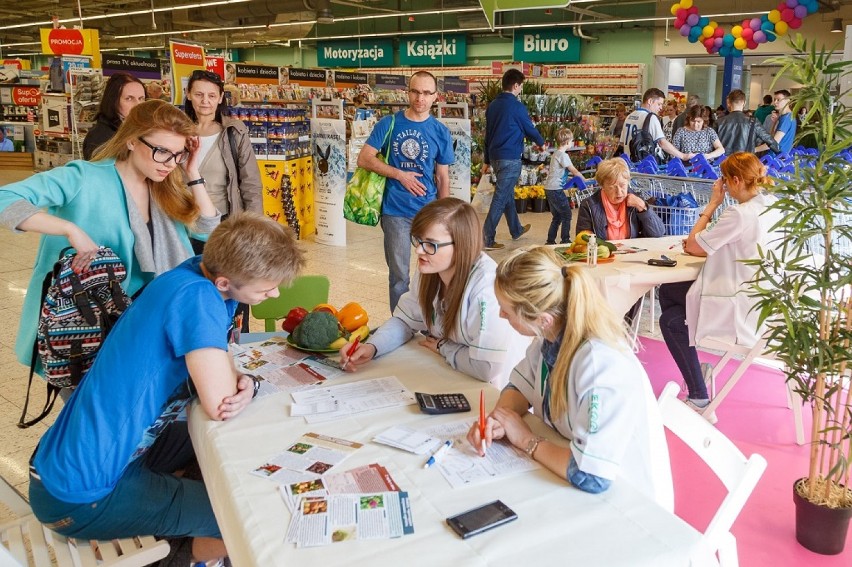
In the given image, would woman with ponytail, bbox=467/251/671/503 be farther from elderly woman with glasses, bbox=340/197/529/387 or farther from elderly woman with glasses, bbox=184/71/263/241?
elderly woman with glasses, bbox=184/71/263/241

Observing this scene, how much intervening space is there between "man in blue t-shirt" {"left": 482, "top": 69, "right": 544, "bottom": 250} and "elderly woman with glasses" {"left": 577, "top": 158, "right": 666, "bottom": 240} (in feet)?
9.64

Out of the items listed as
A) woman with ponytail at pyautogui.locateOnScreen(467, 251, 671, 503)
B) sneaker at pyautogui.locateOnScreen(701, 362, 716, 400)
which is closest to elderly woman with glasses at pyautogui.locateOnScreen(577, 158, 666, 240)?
sneaker at pyautogui.locateOnScreen(701, 362, 716, 400)

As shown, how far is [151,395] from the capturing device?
6.24 feet

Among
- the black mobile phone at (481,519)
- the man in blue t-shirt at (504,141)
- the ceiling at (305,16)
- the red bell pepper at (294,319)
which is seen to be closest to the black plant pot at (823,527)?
the black mobile phone at (481,519)

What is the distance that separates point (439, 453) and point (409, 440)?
0.36 feet

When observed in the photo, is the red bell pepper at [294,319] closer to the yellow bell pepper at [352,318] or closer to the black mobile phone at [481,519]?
the yellow bell pepper at [352,318]

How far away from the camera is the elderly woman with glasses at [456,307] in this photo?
2279 millimetres

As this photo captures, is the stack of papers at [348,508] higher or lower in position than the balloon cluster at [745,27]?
lower

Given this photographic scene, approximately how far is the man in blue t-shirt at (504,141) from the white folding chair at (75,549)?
20.0 feet

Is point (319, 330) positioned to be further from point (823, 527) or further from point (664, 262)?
point (664, 262)

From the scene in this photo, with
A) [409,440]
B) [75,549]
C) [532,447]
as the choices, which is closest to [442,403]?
[409,440]

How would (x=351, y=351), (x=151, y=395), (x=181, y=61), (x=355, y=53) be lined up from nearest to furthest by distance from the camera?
1. (x=151, y=395)
2. (x=351, y=351)
3. (x=181, y=61)
4. (x=355, y=53)

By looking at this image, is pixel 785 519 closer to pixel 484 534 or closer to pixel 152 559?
→ pixel 484 534

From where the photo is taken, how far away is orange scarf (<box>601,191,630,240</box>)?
475cm
